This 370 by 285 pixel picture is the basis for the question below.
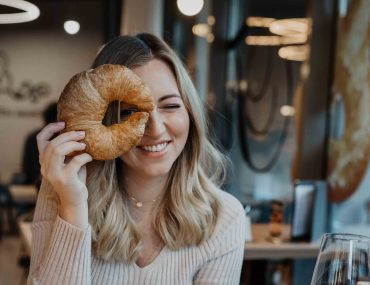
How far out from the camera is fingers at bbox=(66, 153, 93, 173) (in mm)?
1006

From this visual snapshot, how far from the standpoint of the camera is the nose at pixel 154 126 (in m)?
1.12

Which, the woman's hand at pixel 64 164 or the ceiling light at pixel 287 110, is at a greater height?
the woman's hand at pixel 64 164

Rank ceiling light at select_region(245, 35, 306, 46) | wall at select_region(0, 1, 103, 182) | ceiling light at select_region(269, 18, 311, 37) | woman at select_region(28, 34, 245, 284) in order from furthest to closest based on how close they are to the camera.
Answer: ceiling light at select_region(245, 35, 306, 46)
ceiling light at select_region(269, 18, 311, 37)
wall at select_region(0, 1, 103, 182)
woman at select_region(28, 34, 245, 284)

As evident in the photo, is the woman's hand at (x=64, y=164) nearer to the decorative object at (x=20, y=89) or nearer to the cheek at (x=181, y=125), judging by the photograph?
the cheek at (x=181, y=125)

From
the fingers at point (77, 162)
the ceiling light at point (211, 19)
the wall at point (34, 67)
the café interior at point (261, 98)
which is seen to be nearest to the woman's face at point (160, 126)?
the fingers at point (77, 162)

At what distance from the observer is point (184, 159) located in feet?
4.36

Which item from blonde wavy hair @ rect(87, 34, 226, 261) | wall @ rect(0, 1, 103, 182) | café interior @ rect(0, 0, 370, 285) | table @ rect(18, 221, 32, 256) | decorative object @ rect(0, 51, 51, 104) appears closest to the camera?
blonde wavy hair @ rect(87, 34, 226, 261)

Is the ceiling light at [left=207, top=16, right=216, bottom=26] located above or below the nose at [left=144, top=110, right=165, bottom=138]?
above

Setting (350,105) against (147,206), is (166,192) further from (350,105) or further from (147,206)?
(350,105)

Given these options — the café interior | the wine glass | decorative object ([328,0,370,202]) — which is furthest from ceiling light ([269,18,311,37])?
the wine glass

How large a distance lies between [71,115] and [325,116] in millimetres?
2883

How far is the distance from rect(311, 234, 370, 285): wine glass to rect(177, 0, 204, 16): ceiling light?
11.4 ft

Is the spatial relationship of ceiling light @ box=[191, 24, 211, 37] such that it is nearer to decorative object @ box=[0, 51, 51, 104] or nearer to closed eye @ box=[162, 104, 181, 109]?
decorative object @ box=[0, 51, 51, 104]

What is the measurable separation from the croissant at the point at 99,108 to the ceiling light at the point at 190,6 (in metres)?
3.17
